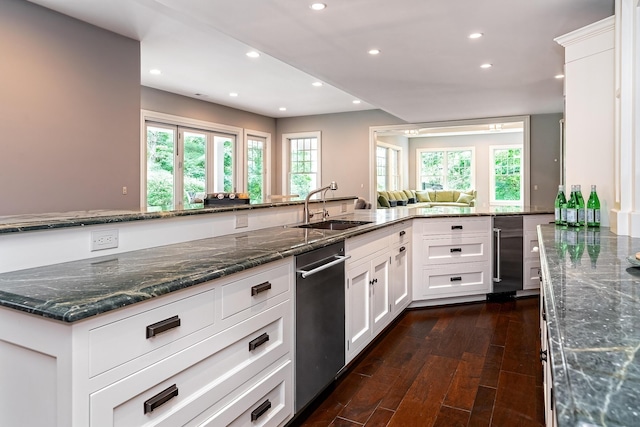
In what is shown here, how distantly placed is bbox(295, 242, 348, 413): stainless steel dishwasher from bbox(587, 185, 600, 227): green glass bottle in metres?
1.55

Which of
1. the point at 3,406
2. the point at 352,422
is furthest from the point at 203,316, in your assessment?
the point at 352,422

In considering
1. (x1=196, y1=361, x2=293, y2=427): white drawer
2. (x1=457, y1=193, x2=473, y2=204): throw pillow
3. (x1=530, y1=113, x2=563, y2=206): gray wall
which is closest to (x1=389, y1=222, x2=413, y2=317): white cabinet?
(x1=196, y1=361, x2=293, y2=427): white drawer

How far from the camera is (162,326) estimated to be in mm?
1182

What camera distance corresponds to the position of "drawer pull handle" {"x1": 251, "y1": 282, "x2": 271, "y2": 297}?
1.59 m

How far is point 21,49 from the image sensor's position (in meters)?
3.33

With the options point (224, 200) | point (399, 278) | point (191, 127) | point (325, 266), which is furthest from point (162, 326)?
point (191, 127)

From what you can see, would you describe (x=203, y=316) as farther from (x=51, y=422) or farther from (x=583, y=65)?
(x=583, y=65)

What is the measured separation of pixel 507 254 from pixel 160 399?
3683 mm

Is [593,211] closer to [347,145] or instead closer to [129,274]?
[129,274]

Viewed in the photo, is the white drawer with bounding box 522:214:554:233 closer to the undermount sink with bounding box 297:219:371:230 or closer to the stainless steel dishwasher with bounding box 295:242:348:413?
the undermount sink with bounding box 297:219:371:230

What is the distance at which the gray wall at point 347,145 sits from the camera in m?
8.27

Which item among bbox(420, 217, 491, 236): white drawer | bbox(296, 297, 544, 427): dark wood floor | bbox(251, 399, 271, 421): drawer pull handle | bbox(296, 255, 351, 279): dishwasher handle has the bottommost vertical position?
bbox(296, 297, 544, 427): dark wood floor

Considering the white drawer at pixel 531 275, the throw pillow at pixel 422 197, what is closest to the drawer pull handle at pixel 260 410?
the white drawer at pixel 531 275

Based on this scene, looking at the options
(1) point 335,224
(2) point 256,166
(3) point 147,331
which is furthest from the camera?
(2) point 256,166
